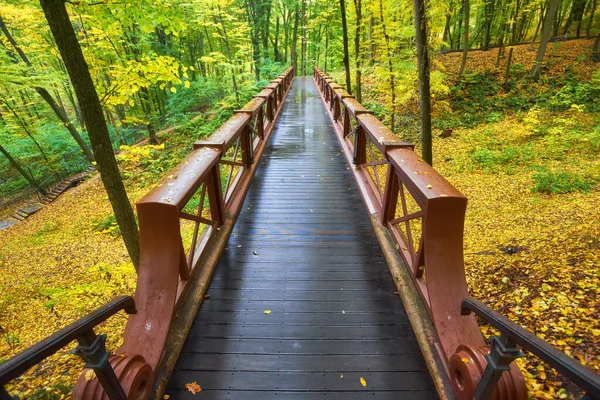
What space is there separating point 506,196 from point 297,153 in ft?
21.8

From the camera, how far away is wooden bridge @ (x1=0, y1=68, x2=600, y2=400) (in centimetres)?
178

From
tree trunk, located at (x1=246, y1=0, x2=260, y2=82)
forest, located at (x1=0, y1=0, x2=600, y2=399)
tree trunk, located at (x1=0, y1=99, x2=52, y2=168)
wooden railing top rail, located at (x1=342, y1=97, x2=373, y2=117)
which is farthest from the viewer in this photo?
tree trunk, located at (x1=246, y1=0, x2=260, y2=82)

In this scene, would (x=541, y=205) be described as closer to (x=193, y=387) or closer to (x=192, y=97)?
(x=193, y=387)

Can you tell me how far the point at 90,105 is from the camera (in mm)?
3723

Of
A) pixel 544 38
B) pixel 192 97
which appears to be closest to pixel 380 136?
pixel 544 38

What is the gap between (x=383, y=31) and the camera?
11.6 m

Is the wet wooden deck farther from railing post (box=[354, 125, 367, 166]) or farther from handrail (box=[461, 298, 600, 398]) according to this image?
railing post (box=[354, 125, 367, 166])

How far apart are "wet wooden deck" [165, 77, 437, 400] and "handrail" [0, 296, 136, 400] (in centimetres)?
94

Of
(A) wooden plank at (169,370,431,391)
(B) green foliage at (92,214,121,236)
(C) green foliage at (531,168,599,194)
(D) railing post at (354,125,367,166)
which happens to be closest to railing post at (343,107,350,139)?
(D) railing post at (354,125,367,166)

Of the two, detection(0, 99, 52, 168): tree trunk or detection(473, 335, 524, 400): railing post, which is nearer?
detection(473, 335, 524, 400): railing post

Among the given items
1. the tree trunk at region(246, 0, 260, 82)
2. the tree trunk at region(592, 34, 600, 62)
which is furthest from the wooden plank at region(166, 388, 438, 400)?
the tree trunk at region(246, 0, 260, 82)

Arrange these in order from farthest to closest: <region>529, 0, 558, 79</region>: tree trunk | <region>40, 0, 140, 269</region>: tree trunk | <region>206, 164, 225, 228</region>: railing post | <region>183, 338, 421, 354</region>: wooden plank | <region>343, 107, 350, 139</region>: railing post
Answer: <region>529, 0, 558, 79</region>: tree trunk
<region>343, 107, 350, 139</region>: railing post
<region>206, 164, 225, 228</region>: railing post
<region>40, 0, 140, 269</region>: tree trunk
<region>183, 338, 421, 354</region>: wooden plank

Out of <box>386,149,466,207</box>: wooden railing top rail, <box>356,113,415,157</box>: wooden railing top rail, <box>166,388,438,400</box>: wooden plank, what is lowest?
<box>166,388,438,400</box>: wooden plank

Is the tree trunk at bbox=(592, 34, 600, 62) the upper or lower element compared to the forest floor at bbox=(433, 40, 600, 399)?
upper
